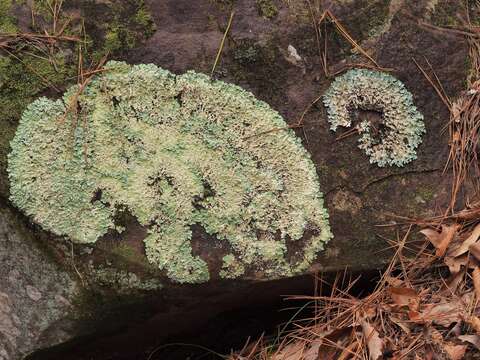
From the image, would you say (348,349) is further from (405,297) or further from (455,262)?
(455,262)

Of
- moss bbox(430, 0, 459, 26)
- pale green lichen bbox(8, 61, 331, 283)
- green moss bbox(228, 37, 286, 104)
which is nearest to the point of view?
pale green lichen bbox(8, 61, 331, 283)

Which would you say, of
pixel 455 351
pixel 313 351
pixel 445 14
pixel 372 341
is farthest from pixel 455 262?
pixel 445 14

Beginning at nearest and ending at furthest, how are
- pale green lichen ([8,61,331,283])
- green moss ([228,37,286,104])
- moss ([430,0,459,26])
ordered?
pale green lichen ([8,61,331,283]) → green moss ([228,37,286,104]) → moss ([430,0,459,26])

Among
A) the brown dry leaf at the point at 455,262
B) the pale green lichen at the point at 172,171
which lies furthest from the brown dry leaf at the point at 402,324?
the pale green lichen at the point at 172,171

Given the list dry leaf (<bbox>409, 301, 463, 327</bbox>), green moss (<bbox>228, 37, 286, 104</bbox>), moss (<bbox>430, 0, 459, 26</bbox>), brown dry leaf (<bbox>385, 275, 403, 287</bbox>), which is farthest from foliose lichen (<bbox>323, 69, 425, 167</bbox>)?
dry leaf (<bbox>409, 301, 463, 327</bbox>)

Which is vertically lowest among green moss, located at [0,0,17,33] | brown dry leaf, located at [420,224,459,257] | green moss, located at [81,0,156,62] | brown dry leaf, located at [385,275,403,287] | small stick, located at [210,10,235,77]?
brown dry leaf, located at [385,275,403,287]

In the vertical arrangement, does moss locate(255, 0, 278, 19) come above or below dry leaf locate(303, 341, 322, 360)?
above

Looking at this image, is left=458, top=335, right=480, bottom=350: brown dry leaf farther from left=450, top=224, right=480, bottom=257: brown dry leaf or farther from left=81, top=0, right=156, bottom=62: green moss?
left=81, top=0, right=156, bottom=62: green moss
